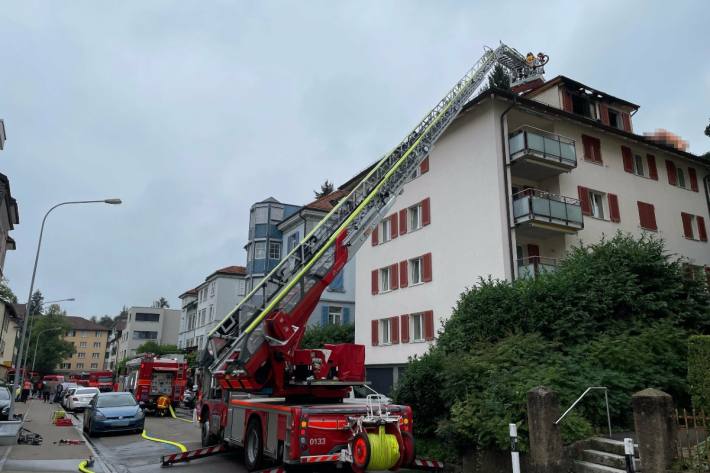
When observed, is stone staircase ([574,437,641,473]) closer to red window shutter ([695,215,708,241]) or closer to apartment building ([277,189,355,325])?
red window shutter ([695,215,708,241])

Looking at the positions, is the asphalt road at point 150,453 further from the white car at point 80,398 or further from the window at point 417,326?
the white car at point 80,398

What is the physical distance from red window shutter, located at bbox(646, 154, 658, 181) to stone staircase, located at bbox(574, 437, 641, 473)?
2224cm

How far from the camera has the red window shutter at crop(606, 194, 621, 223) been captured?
25.2 m

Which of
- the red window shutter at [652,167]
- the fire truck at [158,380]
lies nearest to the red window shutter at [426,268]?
the red window shutter at [652,167]

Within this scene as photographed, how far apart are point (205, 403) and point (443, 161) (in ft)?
52.7

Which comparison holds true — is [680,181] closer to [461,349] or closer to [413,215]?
[413,215]

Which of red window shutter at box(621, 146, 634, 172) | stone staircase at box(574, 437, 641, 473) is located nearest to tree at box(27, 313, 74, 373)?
red window shutter at box(621, 146, 634, 172)

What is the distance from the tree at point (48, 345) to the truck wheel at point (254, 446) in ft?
307

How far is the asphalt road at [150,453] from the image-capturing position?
1223 cm

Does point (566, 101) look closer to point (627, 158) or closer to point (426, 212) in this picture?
point (627, 158)

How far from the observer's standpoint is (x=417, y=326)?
25688mm

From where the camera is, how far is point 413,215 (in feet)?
90.5

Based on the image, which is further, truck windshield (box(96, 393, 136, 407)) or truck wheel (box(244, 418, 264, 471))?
truck windshield (box(96, 393, 136, 407))

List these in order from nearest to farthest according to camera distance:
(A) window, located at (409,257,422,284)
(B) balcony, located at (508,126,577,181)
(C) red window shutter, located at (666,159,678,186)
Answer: (B) balcony, located at (508,126,577,181) → (A) window, located at (409,257,422,284) → (C) red window shutter, located at (666,159,678,186)
